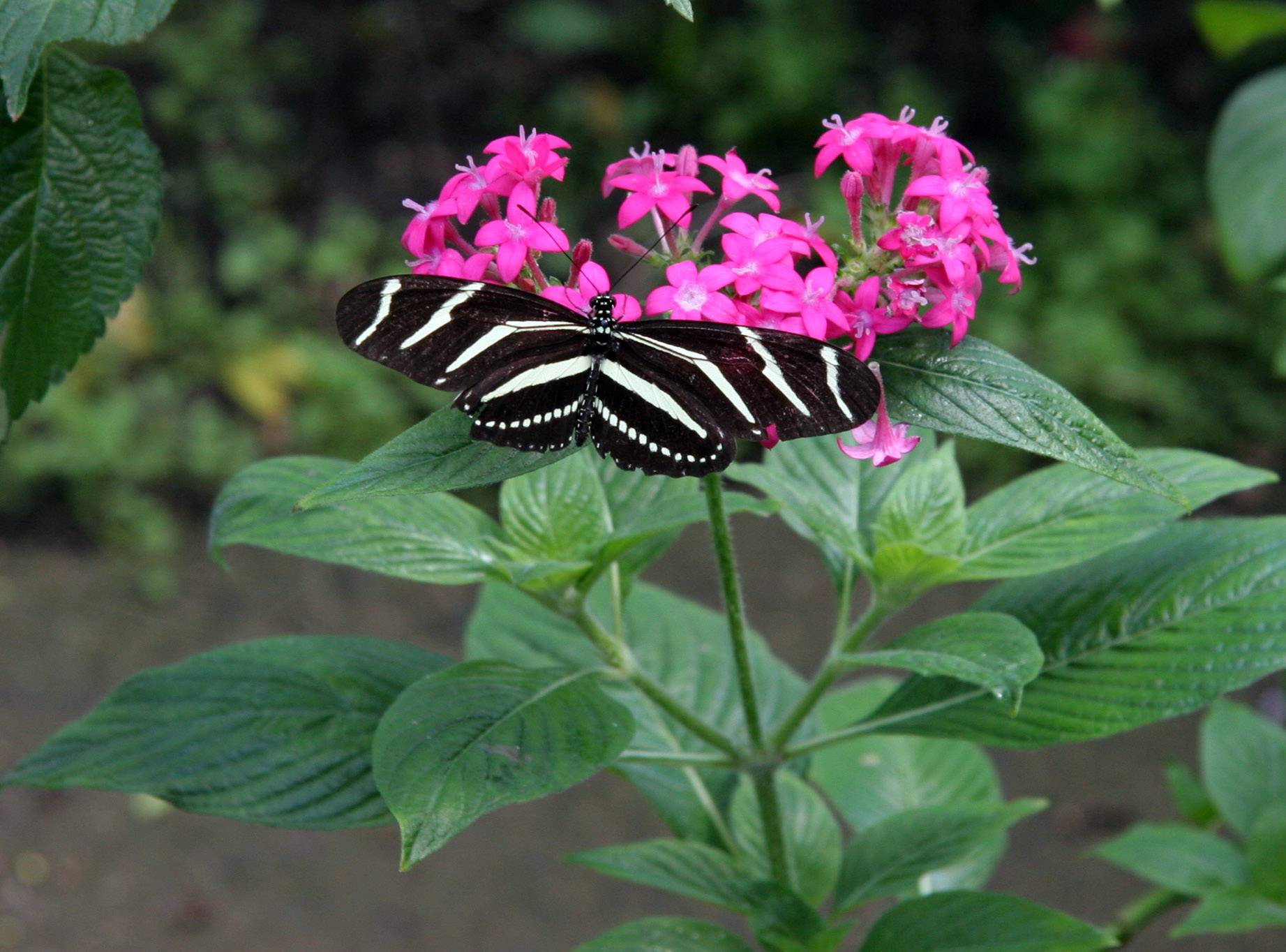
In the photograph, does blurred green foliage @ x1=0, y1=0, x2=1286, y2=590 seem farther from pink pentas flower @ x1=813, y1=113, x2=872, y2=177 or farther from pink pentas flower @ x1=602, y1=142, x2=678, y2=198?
pink pentas flower @ x1=813, y1=113, x2=872, y2=177

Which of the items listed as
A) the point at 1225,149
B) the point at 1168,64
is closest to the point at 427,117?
the point at 1168,64

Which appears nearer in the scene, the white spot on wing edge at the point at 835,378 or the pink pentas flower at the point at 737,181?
the white spot on wing edge at the point at 835,378

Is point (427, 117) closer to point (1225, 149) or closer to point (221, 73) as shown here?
point (221, 73)

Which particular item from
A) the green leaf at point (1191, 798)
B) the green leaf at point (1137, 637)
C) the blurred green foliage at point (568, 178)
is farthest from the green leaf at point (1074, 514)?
the blurred green foliage at point (568, 178)

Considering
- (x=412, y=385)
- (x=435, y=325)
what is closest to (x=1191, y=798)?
(x=435, y=325)

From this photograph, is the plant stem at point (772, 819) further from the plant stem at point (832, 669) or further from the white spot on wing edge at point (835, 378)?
the white spot on wing edge at point (835, 378)

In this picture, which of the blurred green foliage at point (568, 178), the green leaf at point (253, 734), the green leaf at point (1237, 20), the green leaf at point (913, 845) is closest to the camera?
the green leaf at point (253, 734)

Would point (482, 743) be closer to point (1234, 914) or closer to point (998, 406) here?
point (998, 406)

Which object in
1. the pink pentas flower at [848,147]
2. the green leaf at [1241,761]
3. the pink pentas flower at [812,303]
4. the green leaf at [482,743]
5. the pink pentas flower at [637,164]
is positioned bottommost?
the green leaf at [482,743]
